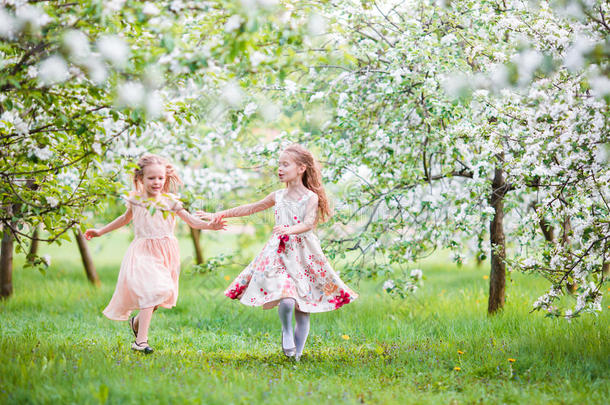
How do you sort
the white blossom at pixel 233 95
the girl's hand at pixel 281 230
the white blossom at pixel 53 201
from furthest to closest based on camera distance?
the white blossom at pixel 233 95 → the girl's hand at pixel 281 230 → the white blossom at pixel 53 201

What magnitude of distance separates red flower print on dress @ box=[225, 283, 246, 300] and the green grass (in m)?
0.56

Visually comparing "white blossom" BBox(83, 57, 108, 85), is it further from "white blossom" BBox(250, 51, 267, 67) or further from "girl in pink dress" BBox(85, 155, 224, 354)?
"girl in pink dress" BBox(85, 155, 224, 354)

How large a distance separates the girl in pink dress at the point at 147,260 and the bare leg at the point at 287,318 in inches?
40.3

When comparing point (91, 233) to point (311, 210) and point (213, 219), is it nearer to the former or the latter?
point (213, 219)

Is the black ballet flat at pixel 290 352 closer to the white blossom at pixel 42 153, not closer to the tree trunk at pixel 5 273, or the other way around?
the white blossom at pixel 42 153

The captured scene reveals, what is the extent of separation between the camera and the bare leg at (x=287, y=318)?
4996mm

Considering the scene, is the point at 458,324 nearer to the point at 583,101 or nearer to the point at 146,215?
the point at 583,101

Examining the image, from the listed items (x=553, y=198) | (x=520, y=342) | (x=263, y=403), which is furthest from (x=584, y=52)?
(x=263, y=403)

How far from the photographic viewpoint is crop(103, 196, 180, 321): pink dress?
5.23m

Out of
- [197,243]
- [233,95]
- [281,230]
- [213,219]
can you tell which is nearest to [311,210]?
[281,230]

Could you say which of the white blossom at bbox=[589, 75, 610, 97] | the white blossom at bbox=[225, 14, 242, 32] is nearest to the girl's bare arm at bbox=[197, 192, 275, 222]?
the white blossom at bbox=[225, 14, 242, 32]

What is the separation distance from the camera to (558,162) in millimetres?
4914

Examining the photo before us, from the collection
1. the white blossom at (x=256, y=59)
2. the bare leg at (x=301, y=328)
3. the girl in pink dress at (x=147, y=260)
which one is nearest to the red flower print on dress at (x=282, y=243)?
the bare leg at (x=301, y=328)

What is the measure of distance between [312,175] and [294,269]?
948 mm
